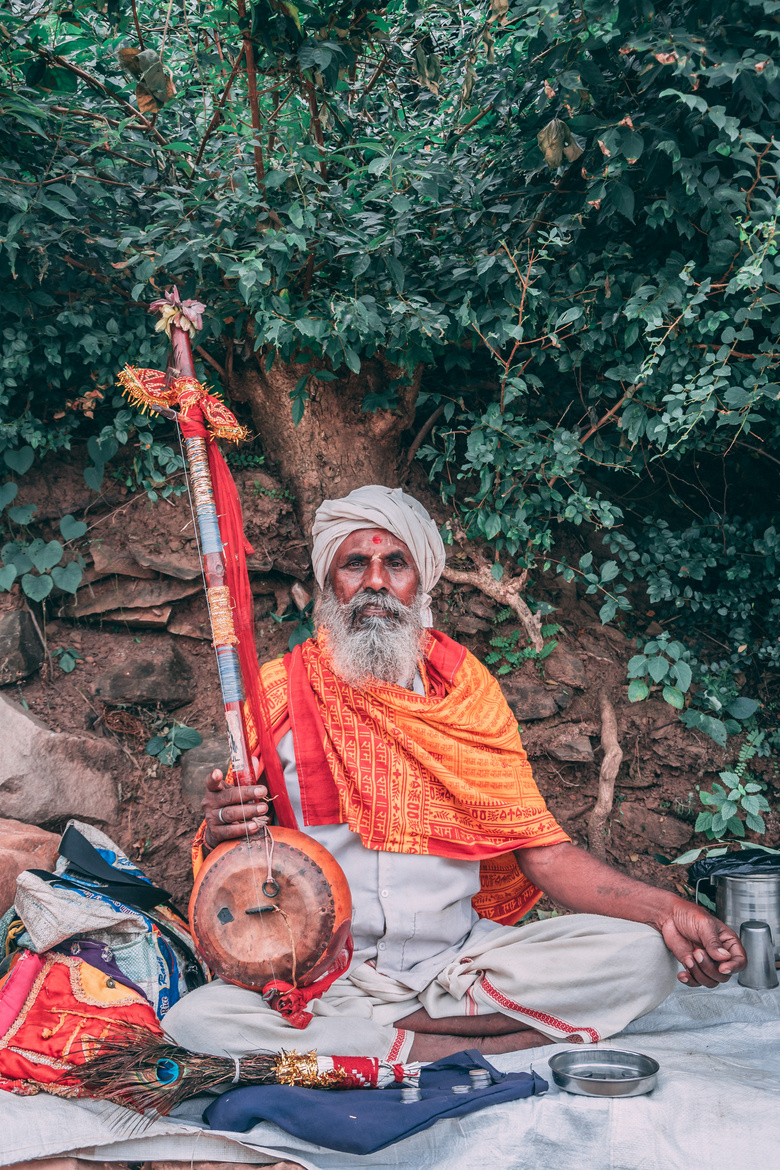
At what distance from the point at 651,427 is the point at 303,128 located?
76.7 inches

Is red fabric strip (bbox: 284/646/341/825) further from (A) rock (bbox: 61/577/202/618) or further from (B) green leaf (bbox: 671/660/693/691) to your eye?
(B) green leaf (bbox: 671/660/693/691)

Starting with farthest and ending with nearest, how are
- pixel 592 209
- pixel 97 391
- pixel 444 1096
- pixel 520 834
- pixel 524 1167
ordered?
pixel 97 391 < pixel 592 209 < pixel 520 834 < pixel 444 1096 < pixel 524 1167

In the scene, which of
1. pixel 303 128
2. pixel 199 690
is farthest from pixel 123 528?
pixel 303 128

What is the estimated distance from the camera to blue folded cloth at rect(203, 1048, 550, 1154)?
2031 millimetres

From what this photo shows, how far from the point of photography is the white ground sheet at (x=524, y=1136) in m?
1.94

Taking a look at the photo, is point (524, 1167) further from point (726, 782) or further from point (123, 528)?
point (123, 528)

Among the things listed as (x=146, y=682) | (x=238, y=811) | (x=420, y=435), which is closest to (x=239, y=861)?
(x=238, y=811)

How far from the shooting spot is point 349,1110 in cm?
207

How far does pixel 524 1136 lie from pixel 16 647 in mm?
3010

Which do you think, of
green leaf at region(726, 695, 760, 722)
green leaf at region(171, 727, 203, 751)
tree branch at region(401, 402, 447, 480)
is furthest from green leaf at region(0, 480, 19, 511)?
green leaf at region(726, 695, 760, 722)

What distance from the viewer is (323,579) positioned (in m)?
3.33

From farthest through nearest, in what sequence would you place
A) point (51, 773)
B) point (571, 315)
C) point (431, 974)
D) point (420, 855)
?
point (51, 773), point (571, 315), point (420, 855), point (431, 974)

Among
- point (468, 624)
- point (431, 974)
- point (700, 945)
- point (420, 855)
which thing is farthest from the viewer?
point (468, 624)

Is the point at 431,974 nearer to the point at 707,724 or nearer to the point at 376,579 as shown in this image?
the point at 376,579
